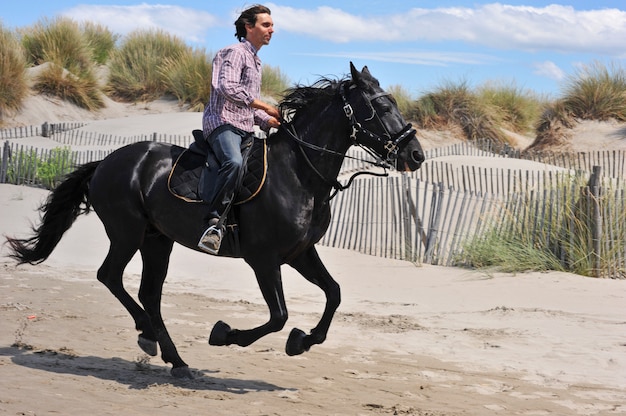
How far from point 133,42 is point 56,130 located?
9.22m

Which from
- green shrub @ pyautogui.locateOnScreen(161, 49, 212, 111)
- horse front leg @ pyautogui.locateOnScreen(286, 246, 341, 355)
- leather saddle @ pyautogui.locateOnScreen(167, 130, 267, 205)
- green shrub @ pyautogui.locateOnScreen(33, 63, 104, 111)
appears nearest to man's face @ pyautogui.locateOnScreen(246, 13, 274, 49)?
leather saddle @ pyautogui.locateOnScreen(167, 130, 267, 205)

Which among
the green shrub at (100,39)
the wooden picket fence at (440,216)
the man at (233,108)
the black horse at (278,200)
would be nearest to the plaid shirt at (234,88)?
the man at (233,108)

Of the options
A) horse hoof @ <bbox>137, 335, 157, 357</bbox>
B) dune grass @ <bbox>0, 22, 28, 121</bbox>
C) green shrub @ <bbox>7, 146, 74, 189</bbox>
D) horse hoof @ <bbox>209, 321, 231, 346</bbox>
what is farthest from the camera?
dune grass @ <bbox>0, 22, 28, 121</bbox>

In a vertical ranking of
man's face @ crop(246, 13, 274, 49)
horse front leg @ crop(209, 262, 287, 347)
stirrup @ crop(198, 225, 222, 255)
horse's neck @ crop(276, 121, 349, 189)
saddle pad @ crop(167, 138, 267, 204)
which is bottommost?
horse front leg @ crop(209, 262, 287, 347)

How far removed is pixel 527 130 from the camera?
1359 inches

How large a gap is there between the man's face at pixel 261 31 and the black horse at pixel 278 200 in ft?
1.40

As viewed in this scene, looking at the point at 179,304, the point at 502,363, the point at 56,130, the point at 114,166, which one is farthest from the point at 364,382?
the point at 56,130

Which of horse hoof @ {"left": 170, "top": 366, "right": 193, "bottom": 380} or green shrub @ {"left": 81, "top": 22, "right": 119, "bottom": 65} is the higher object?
green shrub @ {"left": 81, "top": 22, "right": 119, "bottom": 65}

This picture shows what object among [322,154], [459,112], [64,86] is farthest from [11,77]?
[322,154]

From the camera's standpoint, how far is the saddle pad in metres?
6.47

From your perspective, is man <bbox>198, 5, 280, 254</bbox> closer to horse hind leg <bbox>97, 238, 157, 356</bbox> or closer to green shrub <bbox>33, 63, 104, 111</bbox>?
horse hind leg <bbox>97, 238, 157, 356</bbox>

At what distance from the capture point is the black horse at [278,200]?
627cm

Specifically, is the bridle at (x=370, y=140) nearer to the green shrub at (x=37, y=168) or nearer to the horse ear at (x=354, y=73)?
the horse ear at (x=354, y=73)

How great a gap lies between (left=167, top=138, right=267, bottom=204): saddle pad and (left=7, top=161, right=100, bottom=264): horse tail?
3.65ft
